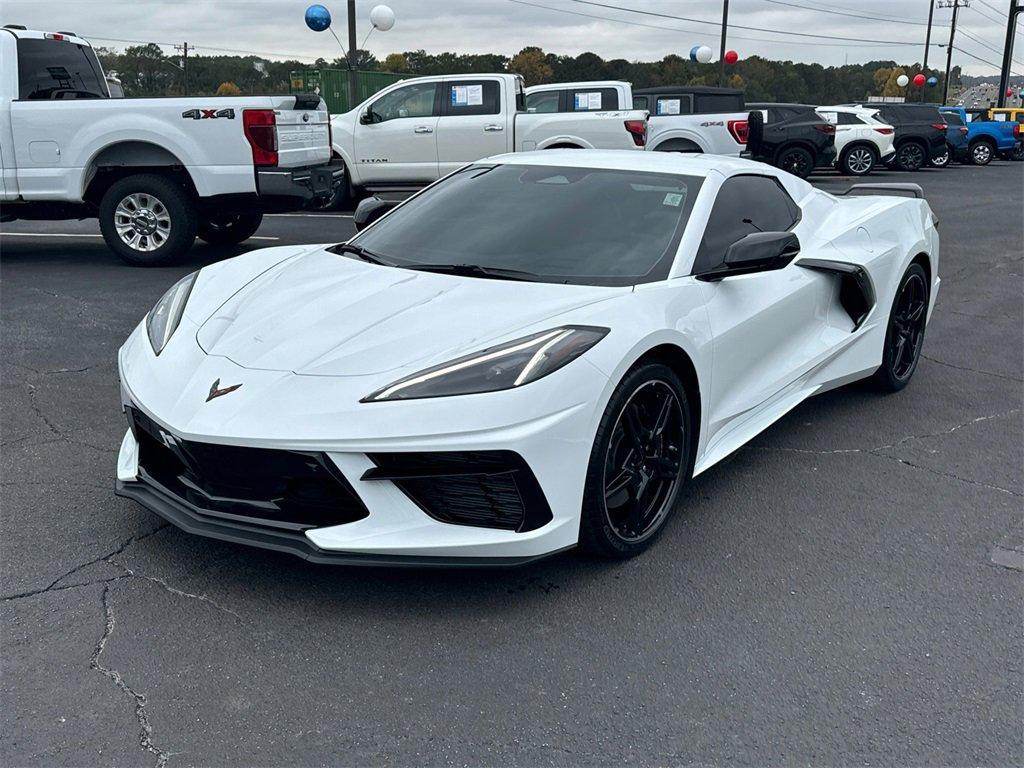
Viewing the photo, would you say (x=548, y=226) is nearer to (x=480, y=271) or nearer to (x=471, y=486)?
(x=480, y=271)

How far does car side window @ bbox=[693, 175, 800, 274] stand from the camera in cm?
397

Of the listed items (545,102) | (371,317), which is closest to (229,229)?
(545,102)

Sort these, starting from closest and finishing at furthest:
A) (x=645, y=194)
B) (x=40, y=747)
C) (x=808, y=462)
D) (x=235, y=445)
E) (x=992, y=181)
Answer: (x=40, y=747) < (x=235, y=445) < (x=645, y=194) < (x=808, y=462) < (x=992, y=181)

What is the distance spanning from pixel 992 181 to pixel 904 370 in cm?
2051

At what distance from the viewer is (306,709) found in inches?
102

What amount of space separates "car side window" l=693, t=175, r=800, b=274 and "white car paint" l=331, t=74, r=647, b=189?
9.15 metres

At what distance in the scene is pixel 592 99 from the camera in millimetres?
15438

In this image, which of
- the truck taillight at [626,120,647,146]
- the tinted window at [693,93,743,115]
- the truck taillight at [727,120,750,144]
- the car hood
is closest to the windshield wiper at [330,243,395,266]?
the car hood

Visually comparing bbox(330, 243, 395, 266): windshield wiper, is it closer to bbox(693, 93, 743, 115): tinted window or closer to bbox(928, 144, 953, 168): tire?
bbox(693, 93, 743, 115): tinted window

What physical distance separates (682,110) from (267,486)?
16.8 meters

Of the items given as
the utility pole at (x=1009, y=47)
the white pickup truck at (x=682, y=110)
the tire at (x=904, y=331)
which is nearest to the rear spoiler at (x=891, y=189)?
the tire at (x=904, y=331)

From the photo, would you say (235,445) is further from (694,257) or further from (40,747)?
(694,257)

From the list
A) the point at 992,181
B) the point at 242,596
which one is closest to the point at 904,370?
the point at 242,596

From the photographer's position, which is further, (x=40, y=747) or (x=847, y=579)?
(x=847, y=579)
